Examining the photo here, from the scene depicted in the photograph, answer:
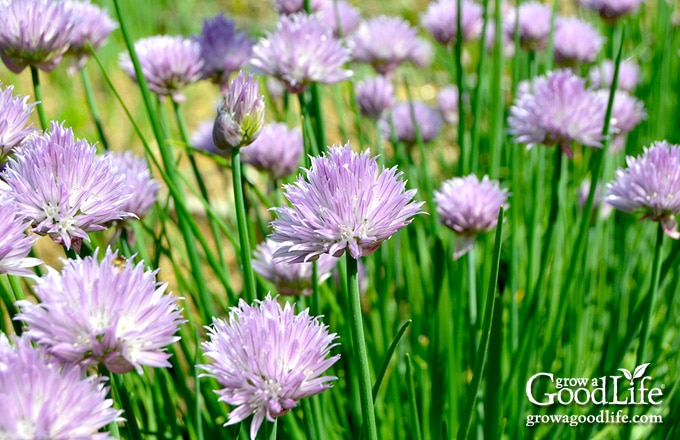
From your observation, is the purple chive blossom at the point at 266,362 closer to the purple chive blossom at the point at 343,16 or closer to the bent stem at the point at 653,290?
the bent stem at the point at 653,290

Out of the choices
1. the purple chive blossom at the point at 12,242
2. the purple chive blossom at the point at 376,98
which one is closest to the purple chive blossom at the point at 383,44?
the purple chive blossom at the point at 376,98

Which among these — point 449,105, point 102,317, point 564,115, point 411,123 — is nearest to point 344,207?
point 102,317

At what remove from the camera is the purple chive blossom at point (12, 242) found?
66 cm

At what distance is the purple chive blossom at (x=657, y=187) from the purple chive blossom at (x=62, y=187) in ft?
2.22

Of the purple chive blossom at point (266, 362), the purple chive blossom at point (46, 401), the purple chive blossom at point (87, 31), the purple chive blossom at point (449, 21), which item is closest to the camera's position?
the purple chive blossom at point (46, 401)

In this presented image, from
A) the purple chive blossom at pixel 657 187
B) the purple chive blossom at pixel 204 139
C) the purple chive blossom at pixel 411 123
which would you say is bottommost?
the purple chive blossom at pixel 411 123

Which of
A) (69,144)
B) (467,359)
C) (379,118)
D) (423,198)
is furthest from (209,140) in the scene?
(69,144)

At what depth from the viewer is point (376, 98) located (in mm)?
1674

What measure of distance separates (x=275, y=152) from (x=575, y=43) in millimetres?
852

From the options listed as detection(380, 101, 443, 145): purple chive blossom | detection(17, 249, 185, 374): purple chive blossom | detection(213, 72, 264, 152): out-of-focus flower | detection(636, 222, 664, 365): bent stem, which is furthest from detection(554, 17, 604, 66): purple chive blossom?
detection(17, 249, 185, 374): purple chive blossom

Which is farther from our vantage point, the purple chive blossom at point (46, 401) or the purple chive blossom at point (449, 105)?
the purple chive blossom at point (449, 105)

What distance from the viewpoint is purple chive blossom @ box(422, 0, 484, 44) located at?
72.8 inches

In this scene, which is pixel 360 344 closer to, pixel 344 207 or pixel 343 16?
pixel 344 207

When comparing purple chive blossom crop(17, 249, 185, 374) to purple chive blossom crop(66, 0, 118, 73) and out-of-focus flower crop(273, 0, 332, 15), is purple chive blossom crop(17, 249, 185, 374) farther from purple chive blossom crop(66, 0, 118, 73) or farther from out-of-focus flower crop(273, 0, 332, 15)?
out-of-focus flower crop(273, 0, 332, 15)
